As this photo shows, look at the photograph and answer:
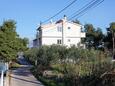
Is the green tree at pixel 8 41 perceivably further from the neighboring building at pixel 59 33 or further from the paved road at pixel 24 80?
the neighboring building at pixel 59 33

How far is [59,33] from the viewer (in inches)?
3501

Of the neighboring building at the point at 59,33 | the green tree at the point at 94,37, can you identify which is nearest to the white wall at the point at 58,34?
the neighboring building at the point at 59,33

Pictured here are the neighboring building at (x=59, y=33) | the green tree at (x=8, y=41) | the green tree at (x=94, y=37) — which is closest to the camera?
the green tree at (x=8, y=41)

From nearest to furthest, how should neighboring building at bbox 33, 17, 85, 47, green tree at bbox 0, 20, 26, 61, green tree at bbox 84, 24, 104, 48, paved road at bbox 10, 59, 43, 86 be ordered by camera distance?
1. paved road at bbox 10, 59, 43, 86
2. green tree at bbox 0, 20, 26, 61
3. neighboring building at bbox 33, 17, 85, 47
4. green tree at bbox 84, 24, 104, 48

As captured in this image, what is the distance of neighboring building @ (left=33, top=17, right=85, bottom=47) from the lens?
88.1 m

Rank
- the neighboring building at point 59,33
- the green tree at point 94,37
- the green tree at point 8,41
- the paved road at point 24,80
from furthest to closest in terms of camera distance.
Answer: the green tree at point 94,37
the neighboring building at point 59,33
the green tree at point 8,41
the paved road at point 24,80

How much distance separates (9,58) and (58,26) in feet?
135

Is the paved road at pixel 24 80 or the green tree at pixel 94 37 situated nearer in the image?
Result: the paved road at pixel 24 80

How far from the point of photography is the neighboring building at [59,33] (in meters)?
88.1

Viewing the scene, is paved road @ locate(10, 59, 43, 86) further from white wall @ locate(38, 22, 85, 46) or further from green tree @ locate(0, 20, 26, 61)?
white wall @ locate(38, 22, 85, 46)

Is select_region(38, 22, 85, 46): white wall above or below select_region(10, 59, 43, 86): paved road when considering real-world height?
above

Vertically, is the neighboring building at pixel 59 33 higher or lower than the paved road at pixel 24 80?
higher

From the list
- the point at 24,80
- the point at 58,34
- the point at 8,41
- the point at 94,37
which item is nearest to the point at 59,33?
the point at 58,34

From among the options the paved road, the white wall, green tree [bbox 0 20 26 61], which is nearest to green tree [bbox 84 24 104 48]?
the white wall
